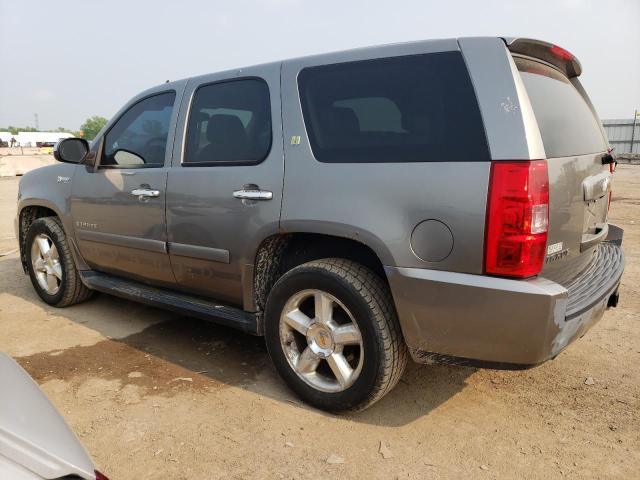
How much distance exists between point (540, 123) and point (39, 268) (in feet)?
14.2

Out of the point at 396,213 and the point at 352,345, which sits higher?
the point at 396,213

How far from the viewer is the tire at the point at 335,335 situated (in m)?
2.54

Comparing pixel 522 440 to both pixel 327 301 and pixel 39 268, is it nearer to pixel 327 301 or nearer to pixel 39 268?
pixel 327 301

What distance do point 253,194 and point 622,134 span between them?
28.6 metres

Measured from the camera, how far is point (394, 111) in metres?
2.54

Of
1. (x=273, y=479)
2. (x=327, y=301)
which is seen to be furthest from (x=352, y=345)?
(x=273, y=479)

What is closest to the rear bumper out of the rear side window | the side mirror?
the rear side window

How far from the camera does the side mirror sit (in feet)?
13.3

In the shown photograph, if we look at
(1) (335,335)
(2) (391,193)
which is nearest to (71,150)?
(1) (335,335)

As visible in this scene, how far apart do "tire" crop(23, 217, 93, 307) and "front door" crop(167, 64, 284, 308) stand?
1.51 metres

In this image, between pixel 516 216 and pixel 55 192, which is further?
pixel 55 192

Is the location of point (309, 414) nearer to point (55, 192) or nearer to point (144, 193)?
point (144, 193)

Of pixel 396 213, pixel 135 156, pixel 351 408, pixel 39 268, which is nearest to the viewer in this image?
pixel 396 213

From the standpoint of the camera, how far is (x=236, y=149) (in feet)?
10.3
